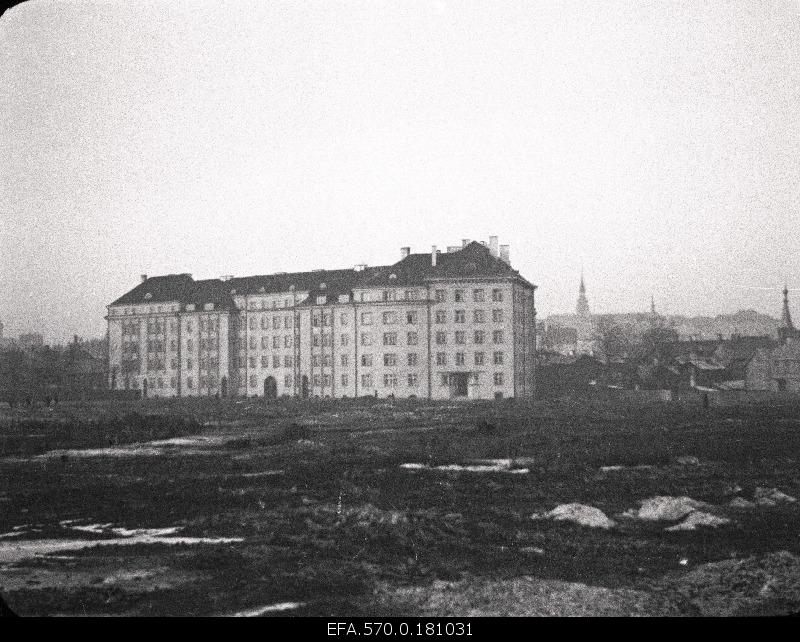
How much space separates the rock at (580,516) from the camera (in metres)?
12.2

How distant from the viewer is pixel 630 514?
42.1 feet

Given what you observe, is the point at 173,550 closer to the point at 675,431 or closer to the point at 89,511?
the point at 89,511

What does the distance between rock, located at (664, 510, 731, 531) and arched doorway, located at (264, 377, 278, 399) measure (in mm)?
44354

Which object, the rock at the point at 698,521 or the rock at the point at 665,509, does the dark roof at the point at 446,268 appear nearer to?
the rock at the point at 665,509

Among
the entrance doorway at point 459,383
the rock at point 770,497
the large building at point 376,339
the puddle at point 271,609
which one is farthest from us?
the large building at point 376,339

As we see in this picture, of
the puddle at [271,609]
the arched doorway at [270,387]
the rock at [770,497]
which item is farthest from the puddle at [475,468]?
the arched doorway at [270,387]

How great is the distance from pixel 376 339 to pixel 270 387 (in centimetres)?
1027

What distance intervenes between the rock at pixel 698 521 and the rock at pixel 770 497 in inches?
68.0

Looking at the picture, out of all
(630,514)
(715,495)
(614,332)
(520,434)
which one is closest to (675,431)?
(520,434)

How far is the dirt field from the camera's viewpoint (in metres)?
9.07

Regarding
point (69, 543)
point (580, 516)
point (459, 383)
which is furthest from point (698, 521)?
point (459, 383)

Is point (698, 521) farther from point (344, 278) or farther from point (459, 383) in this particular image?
point (344, 278)

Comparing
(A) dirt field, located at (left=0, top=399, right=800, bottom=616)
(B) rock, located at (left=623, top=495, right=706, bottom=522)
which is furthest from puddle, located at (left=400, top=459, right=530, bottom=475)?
(B) rock, located at (left=623, top=495, right=706, bottom=522)
